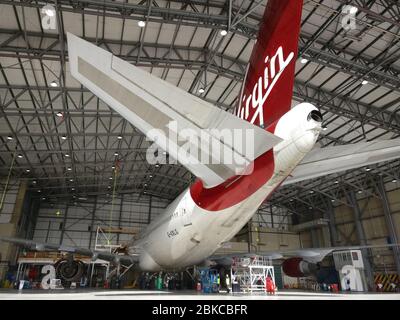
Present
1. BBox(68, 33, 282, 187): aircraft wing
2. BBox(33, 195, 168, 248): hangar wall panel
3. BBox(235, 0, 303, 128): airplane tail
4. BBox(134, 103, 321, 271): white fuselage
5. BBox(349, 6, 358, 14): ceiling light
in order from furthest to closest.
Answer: BBox(33, 195, 168, 248): hangar wall panel < BBox(349, 6, 358, 14): ceiling light < BBox(235, 0, 303, 128): airplane tail < BBox(134, 103, 321, 271): white fuselage < BBox(68, 33, 282, 187): aircraft wing

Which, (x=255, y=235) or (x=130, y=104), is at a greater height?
(x=255, y=235)

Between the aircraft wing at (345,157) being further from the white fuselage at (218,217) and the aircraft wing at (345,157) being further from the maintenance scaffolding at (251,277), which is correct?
the maintenance scaffolding at (251,277)

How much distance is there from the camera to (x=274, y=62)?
17.8 feet

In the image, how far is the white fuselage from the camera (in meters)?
4.82

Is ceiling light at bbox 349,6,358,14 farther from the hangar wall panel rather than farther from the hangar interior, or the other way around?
the hangar wall panel

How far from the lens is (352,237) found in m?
28.7

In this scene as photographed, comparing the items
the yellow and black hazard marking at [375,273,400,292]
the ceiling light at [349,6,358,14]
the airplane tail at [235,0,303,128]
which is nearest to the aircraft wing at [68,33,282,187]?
the airplane tail at [235,0,303,128]

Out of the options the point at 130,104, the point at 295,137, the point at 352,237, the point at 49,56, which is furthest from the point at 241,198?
the point at 352,237

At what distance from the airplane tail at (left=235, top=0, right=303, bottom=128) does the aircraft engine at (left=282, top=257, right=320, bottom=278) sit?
7549mm

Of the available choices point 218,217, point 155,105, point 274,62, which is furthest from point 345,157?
point 155,105

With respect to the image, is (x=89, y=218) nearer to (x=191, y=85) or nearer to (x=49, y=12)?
(x=191, y=85)

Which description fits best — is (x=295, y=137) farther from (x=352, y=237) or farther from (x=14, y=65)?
(x=352, y=237)

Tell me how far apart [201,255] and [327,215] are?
27.2 meters

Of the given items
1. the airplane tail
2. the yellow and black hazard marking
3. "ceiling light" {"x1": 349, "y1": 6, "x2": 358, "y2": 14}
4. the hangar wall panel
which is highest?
"ceiling light" {"x1": 349, "y1": 6, "x2": 358, "y2": 14}
